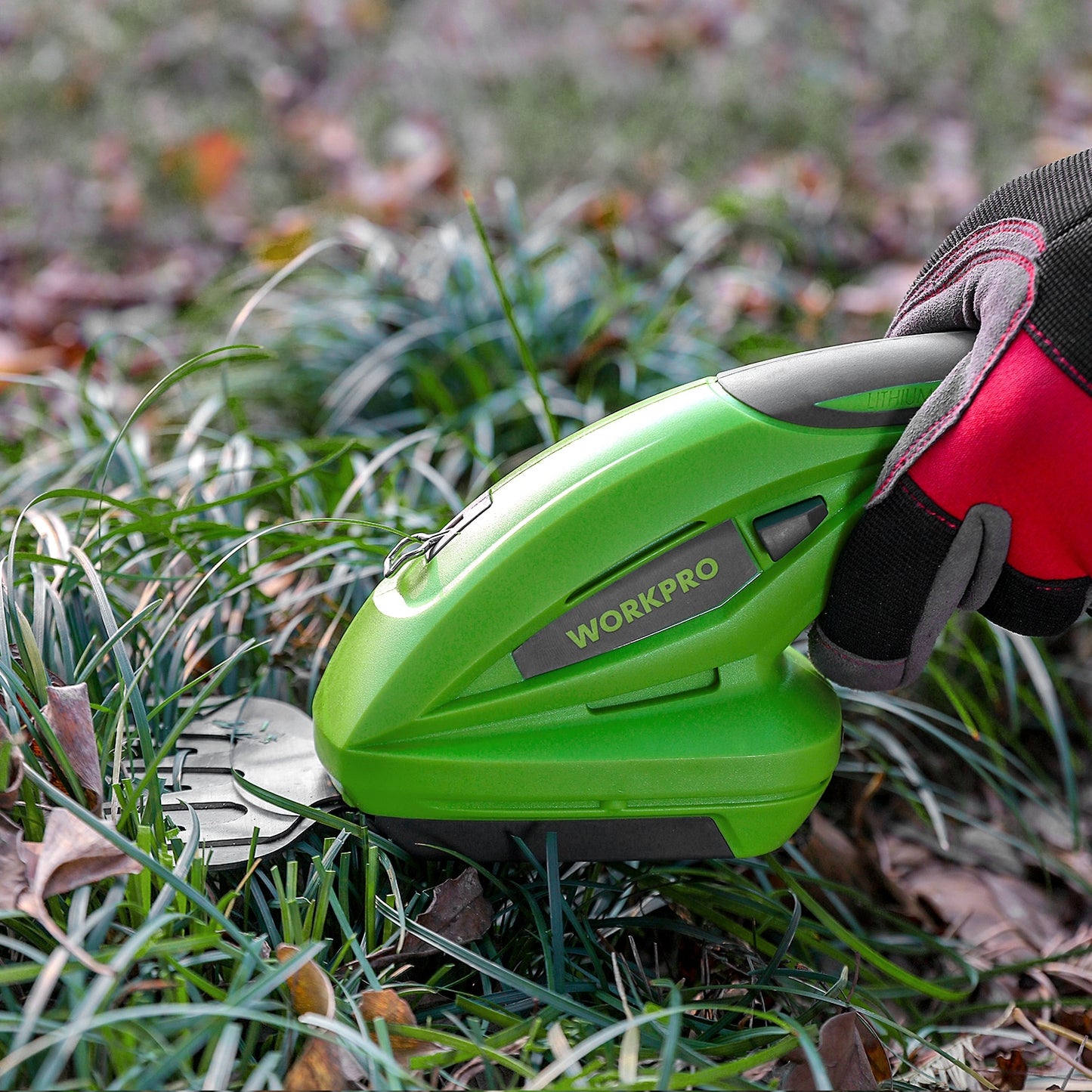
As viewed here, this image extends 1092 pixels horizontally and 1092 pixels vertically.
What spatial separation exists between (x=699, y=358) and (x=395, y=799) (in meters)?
1.41

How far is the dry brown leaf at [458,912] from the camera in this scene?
113 cm

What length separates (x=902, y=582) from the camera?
107cm

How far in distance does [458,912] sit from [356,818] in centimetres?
15

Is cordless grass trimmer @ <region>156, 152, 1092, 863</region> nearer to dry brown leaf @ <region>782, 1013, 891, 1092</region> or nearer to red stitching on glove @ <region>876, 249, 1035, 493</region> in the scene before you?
red stitching on glove @ <region>876, 249, 1035, 493</region>

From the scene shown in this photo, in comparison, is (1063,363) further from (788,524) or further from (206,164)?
(206,164)

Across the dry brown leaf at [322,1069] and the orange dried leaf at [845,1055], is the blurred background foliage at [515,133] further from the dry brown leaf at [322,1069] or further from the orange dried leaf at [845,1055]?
the dry brown leaf at [322,1069]

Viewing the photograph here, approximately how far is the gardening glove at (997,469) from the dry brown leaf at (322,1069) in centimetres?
62

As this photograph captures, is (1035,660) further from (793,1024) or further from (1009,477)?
(793,1024)

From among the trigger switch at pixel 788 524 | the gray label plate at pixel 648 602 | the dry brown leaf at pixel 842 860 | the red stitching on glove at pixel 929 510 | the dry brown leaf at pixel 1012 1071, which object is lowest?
the dry brown leaf at pixel 842 860

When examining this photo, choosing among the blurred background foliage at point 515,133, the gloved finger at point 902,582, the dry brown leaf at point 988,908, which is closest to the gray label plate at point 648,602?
the gloved finger at point 902,582

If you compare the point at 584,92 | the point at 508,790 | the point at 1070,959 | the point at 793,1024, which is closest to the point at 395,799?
the point at 508,790

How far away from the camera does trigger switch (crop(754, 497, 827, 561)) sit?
1.08 m

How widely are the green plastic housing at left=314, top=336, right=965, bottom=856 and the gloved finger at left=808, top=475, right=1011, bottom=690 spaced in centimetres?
3

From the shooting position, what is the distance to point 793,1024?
3.26 feet
